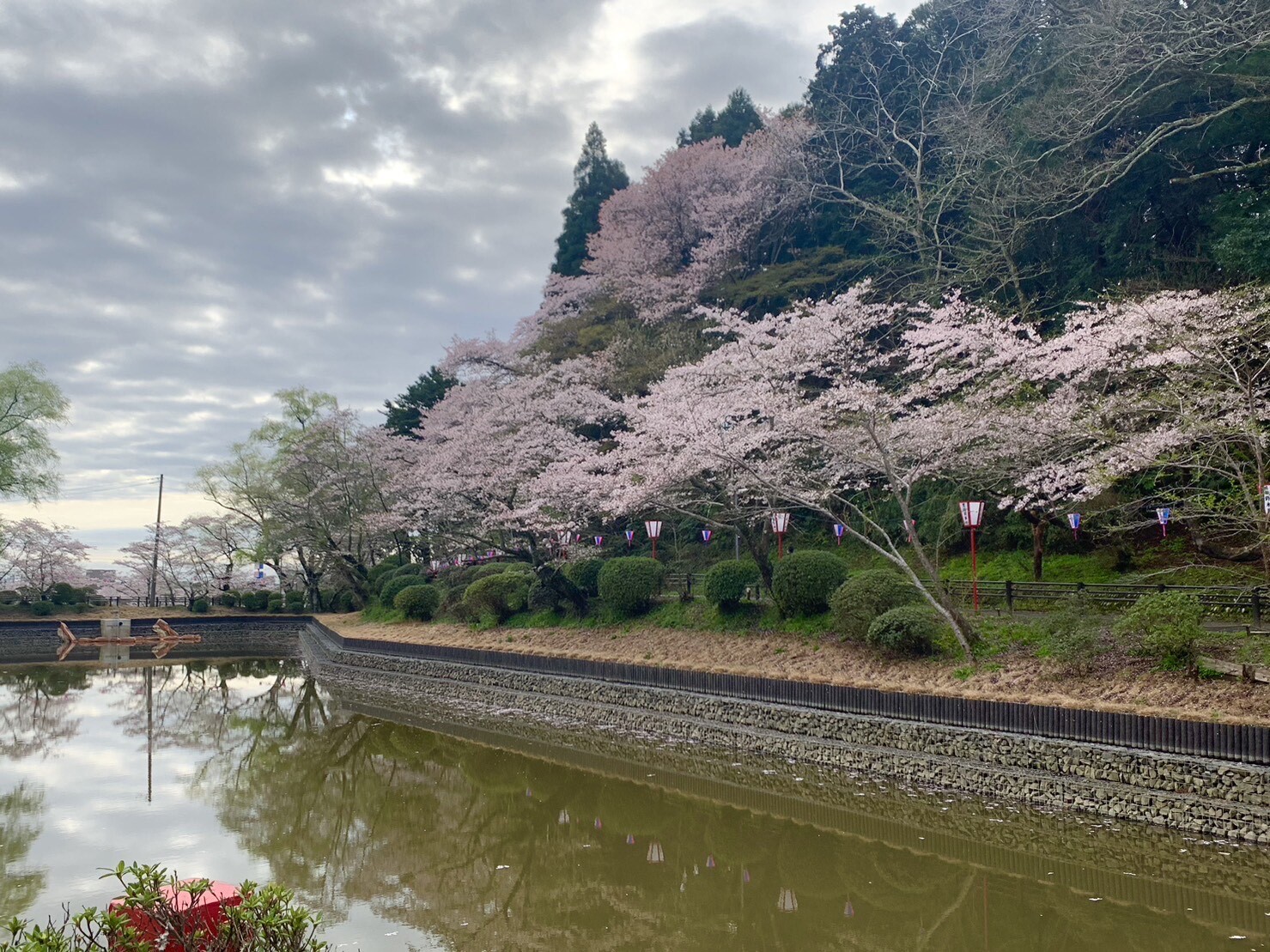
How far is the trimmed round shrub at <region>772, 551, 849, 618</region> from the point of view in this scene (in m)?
16.3

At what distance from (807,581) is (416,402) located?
29.4 m

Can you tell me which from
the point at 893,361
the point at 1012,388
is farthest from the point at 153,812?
the point at 893,361

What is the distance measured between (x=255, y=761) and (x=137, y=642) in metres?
24.1

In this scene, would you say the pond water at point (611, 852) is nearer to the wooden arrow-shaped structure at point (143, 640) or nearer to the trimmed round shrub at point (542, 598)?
the trimmed round shrub at point (542, 598)

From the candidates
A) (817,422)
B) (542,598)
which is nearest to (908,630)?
(817,422)

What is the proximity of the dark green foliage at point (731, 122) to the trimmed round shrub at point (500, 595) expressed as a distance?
2295 centimetres

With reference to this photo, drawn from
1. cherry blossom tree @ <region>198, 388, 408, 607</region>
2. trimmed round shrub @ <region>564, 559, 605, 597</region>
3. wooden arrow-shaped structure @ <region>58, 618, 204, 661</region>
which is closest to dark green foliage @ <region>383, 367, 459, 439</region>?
cherry blossom tree @ <region>198, 388, 408, 607</region>

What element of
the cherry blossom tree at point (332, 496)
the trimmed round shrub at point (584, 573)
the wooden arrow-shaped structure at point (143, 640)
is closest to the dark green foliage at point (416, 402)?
the cherry blossom tree at point (332, 496)

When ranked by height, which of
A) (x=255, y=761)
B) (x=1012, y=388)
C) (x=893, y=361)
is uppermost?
(x=893, y=361)

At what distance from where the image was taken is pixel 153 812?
1111 cm

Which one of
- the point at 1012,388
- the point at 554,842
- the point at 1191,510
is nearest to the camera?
the point at 554,842

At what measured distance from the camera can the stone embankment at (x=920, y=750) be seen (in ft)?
28.1

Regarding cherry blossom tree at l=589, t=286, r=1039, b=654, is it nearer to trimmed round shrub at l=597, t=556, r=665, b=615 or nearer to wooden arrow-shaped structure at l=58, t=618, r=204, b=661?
trimmed round shrub at l=597, t=556, r=665, b=615

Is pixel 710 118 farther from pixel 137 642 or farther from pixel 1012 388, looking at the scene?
pixel 137 642
